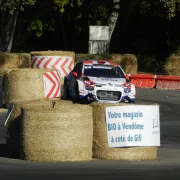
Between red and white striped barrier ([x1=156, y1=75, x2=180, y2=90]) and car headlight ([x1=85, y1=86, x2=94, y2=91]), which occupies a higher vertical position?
car headlight ([x1=85, y1=86, x2=94, y2=91])

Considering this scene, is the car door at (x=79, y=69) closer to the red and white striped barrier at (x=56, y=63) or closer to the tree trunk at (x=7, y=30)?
the red and white striped barrier at (x=56, y=63)

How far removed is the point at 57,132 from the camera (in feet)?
41.0

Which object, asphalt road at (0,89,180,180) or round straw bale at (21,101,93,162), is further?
round straw bale at (21,101,93,162)

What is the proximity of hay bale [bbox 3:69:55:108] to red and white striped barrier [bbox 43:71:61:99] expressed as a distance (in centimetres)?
54

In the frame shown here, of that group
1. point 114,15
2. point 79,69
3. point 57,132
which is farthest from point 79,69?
point 114,15

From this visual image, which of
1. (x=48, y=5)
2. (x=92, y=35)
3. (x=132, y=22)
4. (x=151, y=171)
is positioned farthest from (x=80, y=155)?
(x=132, y=22)

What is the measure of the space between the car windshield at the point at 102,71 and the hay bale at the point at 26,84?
2790mm

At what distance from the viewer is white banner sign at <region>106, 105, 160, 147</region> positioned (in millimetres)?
13016

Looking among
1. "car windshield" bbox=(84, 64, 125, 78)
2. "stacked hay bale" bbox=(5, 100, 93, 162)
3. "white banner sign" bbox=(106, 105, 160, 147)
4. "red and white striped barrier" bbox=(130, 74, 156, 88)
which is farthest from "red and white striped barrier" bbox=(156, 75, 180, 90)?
"stacked hay bale" bbox=(5, 100, 93, 162)

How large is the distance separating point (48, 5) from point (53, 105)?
3549cm

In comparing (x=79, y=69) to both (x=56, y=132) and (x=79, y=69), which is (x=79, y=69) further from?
(x=56, y=132)

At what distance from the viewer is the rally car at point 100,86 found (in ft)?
79.4

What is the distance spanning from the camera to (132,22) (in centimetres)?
5188

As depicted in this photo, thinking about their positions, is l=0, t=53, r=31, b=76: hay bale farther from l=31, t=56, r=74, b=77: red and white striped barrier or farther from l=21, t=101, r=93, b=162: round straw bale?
l=21, t=101, r=93, b=162: round straw bale
